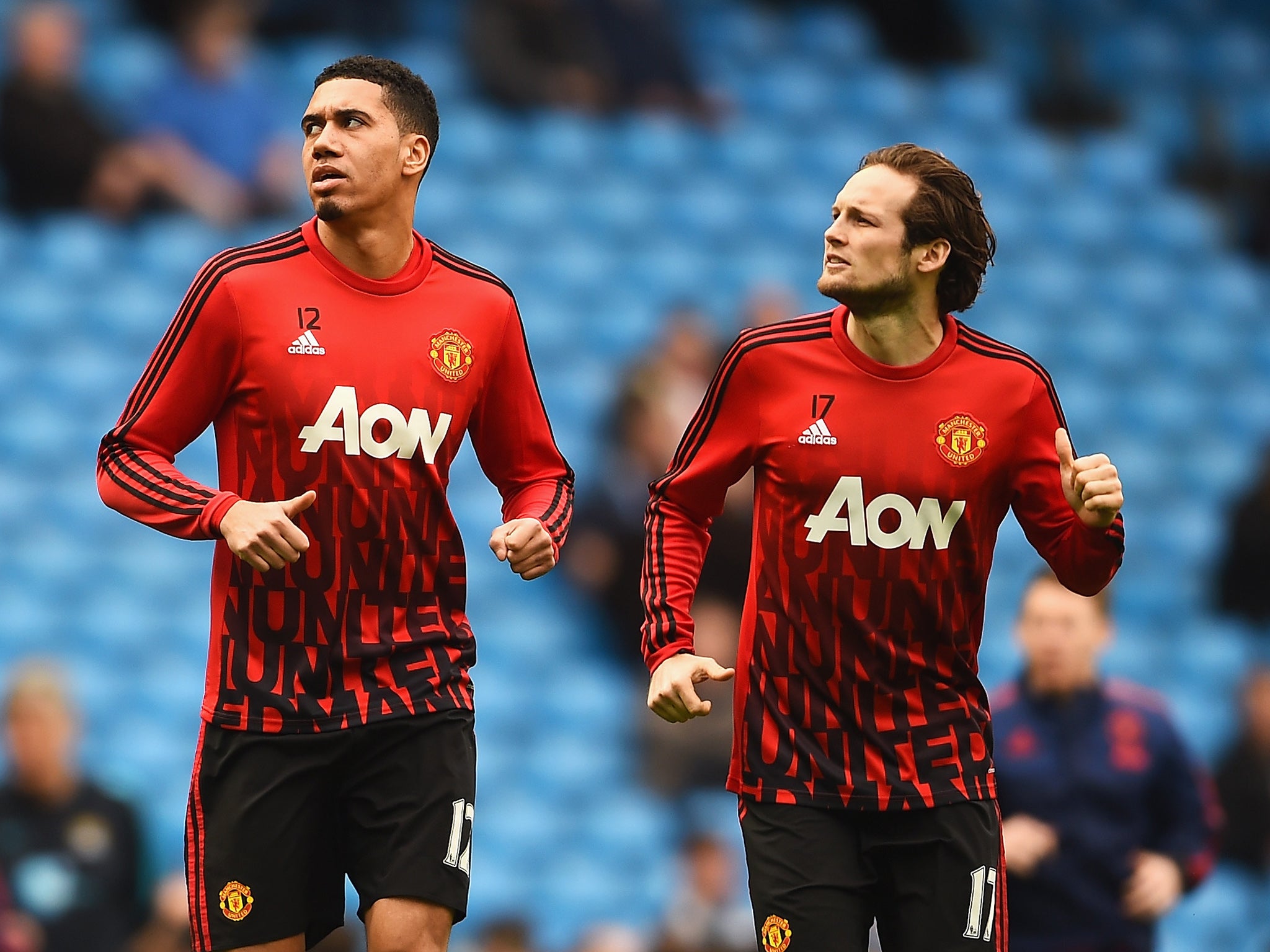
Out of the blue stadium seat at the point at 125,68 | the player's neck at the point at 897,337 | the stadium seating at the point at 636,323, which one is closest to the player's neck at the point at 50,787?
the stadium seating at the point at 636,323

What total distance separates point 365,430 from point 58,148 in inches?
271

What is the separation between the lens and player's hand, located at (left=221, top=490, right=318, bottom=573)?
4000 mm

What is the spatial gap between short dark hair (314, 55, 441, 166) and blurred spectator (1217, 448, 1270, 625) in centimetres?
731

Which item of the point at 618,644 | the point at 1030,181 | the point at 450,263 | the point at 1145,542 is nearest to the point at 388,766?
the point at 450,263

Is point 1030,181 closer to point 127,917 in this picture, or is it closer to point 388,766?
point 127,917

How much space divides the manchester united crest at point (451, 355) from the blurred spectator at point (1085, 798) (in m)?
2.22

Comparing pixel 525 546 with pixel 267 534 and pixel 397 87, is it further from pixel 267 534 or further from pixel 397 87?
pixel 397 87

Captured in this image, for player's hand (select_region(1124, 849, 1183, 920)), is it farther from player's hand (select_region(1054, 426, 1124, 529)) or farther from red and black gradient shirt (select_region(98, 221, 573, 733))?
red and black gradient shirt (select_region(98, 221, 573, 733))

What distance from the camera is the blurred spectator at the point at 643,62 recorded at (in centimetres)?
1234

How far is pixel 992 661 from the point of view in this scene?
33.9 ft

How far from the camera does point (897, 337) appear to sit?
4641 millimetres

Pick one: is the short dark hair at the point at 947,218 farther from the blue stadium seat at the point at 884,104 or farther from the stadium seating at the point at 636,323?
the blue stadium seat at the point at 884,104

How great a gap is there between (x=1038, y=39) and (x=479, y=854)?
7657 mm

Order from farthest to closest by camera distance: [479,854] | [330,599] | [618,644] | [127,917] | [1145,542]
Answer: [1145,542] → [618,644] → [479,854] → [127,917] → [330,599]
